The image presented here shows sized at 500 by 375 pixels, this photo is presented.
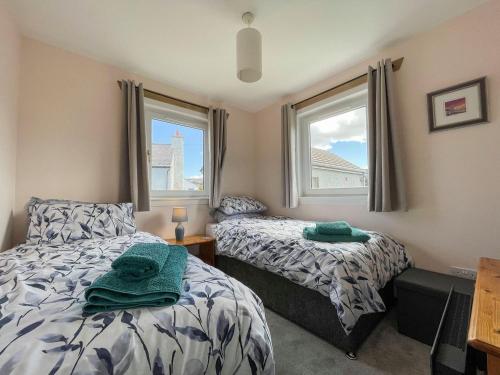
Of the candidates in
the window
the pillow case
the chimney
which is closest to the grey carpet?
the window

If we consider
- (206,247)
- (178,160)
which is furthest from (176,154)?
(206,247)

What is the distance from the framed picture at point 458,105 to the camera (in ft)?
5.48

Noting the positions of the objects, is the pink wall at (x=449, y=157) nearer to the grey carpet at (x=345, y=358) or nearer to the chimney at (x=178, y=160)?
the grey carpet at (x=345, y=358)

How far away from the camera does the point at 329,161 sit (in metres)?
2.82

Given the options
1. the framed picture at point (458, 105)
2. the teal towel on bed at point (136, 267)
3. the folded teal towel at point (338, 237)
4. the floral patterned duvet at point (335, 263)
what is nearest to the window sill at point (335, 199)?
the floral patterned duvet at point (335, 263)

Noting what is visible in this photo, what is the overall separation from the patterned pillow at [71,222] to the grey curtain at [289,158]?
1864 mm

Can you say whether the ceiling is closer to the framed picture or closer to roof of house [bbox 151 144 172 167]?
the framed picture

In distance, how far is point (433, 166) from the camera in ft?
6.23

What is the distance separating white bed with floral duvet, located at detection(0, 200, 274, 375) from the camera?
53cm

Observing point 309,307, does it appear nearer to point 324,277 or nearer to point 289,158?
point 324,277

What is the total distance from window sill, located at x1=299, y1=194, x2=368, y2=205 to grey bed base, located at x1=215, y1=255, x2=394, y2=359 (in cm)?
86

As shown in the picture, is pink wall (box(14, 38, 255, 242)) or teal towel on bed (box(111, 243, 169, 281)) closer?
teal towel on bed (box(111, 243, 169, 281))

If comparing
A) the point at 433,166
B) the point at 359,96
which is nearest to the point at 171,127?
the point at 359,96

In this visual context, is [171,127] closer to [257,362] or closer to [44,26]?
[44,26]
